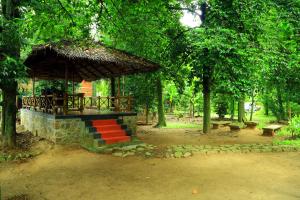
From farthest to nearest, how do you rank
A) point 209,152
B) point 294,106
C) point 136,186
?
point 294,106 → point 209,152 → point 136,186

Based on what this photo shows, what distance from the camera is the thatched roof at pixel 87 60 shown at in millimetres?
11312

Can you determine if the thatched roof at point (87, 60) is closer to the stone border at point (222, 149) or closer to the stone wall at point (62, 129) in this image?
the stone wall at point (62, 129)

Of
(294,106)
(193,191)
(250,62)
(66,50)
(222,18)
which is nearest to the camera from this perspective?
(193,191)

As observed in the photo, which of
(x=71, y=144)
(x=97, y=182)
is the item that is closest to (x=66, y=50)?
(x=71, y=144)

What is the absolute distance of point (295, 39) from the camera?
2.35m

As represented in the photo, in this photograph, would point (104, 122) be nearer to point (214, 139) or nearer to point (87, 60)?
point (87, 60)

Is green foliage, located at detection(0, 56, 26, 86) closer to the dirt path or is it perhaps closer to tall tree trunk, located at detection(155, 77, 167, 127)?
the dirt path

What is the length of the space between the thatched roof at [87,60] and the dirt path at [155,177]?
3.99m

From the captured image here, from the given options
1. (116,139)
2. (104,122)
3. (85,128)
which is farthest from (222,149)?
(85,128)

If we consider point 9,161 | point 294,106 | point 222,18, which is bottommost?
point 9,161

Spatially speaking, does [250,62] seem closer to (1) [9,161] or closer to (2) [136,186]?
(2) [136,186]

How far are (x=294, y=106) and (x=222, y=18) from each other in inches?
516

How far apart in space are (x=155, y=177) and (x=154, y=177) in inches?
1.1

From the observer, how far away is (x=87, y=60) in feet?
38.9
